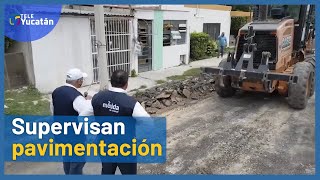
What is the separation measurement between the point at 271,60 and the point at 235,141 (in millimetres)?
2791

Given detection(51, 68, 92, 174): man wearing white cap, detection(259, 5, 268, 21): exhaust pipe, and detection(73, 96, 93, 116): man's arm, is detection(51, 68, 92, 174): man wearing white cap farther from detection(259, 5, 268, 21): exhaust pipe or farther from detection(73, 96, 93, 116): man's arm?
detection(259, 5, 268, 21): exhaust pipe

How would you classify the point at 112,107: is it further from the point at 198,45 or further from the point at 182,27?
the point at 198,45

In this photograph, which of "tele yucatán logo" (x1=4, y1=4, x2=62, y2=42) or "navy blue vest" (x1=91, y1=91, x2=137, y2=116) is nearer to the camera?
"navy blue vest" (x1=91, y1=91, x2=137, y2=116)

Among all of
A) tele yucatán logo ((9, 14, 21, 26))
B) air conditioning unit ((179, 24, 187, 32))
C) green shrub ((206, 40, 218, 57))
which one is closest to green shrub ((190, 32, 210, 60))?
green shrub ((206, 40, 218, 57))

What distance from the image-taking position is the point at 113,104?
3.32 meters

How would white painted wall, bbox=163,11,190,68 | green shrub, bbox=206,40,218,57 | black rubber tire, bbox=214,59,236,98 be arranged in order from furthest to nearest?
green shrub, bbox=206,40,218,57 → white painted wall, bbox=163,11,190,68 → black rubber tire, bbox=214,59,236,98

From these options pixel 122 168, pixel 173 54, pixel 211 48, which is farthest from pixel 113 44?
pixel 211 48

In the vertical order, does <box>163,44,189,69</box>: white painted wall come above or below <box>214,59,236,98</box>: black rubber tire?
above

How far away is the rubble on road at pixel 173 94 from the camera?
7.77 m

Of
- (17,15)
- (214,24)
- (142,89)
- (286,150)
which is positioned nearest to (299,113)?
(286,150)

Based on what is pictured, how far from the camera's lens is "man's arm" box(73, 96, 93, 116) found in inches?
140

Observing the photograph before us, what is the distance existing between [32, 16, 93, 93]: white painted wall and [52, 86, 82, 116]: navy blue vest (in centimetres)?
521

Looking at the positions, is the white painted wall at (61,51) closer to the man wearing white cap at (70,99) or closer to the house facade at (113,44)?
the house facade at (113,44)

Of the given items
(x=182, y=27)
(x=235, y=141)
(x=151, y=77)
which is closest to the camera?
(x=235, y=141)
